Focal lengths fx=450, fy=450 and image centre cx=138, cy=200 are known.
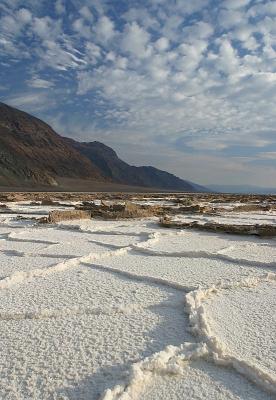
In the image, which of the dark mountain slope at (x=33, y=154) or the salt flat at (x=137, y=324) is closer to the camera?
the salt flat at (x=137, y=324)

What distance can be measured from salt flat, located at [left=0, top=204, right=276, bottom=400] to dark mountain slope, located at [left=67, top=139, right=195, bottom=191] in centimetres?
10662

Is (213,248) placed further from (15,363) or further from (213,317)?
(15,363)

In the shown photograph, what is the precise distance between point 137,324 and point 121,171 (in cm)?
12576

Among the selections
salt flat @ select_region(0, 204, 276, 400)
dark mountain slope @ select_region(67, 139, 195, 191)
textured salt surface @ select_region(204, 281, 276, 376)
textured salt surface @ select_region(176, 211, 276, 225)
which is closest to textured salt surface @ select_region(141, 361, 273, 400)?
salt flat @ select_region(0, 204, 276, 400)

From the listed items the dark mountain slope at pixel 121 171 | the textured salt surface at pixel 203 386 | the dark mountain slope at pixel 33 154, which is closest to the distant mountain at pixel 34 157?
the dark mountain slope at pixel 33 154

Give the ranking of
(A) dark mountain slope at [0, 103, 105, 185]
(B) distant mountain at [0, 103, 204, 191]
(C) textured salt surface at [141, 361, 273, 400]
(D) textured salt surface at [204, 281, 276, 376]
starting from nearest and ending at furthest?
(C) textured salt surface at [141, 361, 273, 400], (D) textured salt surface at [204, 281, 276, 376], (B) distant mountain at [0, 103, 204, 191], (A) dark mountain slope at [0, 103, 105, 185]

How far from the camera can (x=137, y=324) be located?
9.92 feet

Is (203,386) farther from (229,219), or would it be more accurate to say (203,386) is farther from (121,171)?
(121,171)

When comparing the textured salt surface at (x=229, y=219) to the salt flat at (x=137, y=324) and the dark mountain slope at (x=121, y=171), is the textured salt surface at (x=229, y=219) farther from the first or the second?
the dark mountain slope at (x=121, y=171)

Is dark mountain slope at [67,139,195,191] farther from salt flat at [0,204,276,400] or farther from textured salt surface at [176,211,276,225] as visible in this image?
salt flat at [0,204,276,400]

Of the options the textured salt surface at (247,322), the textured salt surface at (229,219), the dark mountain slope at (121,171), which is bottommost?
the textured salt surface at (247,322)

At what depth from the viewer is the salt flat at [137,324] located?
221 cm

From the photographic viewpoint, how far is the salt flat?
2211mm

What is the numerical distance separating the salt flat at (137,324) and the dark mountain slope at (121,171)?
107 metres
